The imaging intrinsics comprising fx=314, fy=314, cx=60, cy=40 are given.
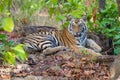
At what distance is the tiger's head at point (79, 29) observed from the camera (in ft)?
25.2

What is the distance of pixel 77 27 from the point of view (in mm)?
7820

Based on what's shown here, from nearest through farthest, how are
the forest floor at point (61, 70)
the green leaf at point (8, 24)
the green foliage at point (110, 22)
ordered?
the green leaf at point (8, 24), the forest floor at point (61, 70), the green foliage at point (110, 22)

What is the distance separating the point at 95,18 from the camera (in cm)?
761

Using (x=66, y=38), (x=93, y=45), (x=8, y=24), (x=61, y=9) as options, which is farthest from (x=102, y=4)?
(x=8, y=24)

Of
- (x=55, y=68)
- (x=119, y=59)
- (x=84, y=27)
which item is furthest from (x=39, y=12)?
(x=119, y=59)

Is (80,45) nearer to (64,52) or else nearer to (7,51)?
(64,52)

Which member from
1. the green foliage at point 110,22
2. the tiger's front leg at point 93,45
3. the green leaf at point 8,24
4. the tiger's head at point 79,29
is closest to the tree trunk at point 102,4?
the green foliage at point 110,22

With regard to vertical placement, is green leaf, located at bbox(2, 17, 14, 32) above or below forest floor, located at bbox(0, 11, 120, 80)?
above

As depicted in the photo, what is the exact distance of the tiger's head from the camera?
7.68m

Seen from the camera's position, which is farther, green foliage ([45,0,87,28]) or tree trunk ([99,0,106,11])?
tree trunk ([99,0,106,11])

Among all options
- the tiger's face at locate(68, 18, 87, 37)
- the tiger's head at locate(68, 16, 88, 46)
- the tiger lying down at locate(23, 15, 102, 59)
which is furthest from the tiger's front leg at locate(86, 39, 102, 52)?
the tiger's face at locate(68, 18, 87, 37)

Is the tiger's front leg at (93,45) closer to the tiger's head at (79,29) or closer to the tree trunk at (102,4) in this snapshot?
the tiger's head at (79,29)

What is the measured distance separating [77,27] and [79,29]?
0.27ft

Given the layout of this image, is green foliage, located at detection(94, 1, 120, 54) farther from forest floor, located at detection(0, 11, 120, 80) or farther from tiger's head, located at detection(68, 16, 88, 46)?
forest floor, located at detection(0, 11, 120, 80)
